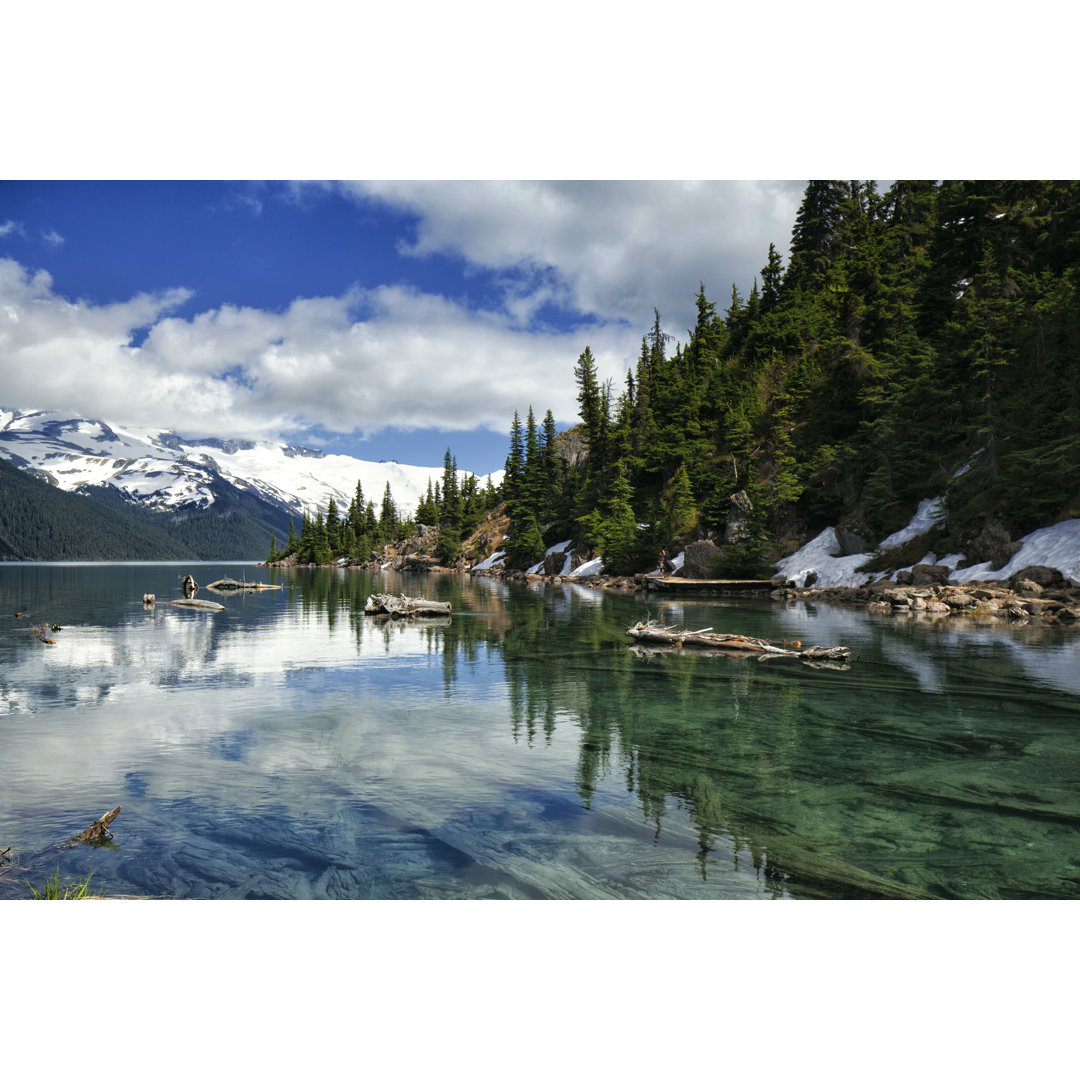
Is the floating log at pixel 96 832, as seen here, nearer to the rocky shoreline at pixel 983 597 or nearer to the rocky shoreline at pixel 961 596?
the rocky shoreline at pixel 961 596

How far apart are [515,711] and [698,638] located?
1048cm

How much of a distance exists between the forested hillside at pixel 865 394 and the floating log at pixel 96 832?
131 feet

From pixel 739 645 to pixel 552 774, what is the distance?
1319 centimetres

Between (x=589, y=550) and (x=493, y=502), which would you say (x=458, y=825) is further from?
(x=493, y=502)

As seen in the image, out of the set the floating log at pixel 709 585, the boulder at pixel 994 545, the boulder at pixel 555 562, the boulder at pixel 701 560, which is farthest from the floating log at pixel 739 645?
the boulder at pixel 555 562

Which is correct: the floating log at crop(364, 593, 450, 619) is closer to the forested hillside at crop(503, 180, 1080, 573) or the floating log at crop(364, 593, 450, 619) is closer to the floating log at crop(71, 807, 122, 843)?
the forested hillside at crop(503, 180, 1080, 573)

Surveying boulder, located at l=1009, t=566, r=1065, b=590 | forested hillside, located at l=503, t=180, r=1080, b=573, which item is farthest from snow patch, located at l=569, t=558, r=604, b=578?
boulder, located at l=1009, t=566, r=1065, b=590

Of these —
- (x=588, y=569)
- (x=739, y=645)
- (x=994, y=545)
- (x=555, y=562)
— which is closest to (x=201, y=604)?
(x=739, y=645)

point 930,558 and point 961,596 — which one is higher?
point 930,558

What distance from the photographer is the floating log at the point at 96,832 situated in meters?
7.87

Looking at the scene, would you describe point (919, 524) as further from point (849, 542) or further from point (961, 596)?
point (961, 596)

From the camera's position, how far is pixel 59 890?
22.1ft

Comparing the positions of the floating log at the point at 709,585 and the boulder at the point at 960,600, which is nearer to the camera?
the boulder at the point at 960,600

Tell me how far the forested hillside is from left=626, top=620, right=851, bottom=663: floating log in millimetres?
21631
